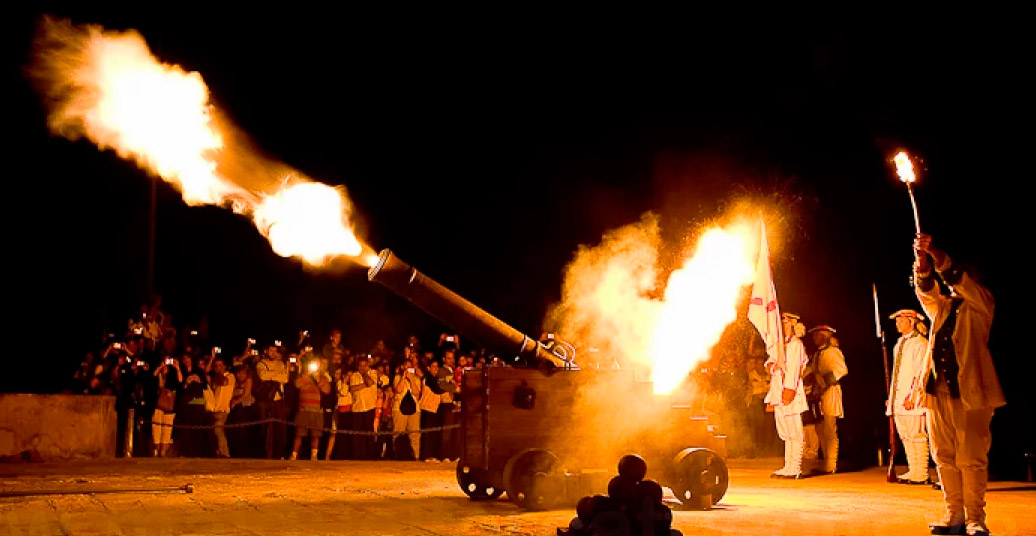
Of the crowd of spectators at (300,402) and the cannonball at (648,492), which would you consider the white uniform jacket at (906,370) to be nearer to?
the crowd of spectators at (300,402)

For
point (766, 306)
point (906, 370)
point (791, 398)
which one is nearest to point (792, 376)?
point (791, 398)

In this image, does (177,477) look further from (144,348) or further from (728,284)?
(728,284)

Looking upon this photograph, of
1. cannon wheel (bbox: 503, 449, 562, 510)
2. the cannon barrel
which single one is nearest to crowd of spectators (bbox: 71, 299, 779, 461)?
the cannon barrel

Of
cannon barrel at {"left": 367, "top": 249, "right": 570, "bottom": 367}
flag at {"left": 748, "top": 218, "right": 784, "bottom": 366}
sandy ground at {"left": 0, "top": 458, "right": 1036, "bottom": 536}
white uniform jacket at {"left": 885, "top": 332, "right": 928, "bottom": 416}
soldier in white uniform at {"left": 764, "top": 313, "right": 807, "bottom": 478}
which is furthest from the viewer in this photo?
soldier in white uniform at {"left": 764, "top": 313, "right": 807, "bottom": 478}

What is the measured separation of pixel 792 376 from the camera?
504 inches

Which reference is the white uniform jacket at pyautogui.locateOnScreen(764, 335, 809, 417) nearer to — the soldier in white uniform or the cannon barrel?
the soldier in white uniform

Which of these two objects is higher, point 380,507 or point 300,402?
Answer: point 300,402

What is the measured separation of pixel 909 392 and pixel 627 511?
25.8ft

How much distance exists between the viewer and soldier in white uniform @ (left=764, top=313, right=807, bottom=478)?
12.7 meters

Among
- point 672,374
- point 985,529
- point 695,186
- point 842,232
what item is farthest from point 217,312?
point 985,529

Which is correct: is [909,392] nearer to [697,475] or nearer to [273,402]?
[697,475]

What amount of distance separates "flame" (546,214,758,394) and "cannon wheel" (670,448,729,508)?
1.73 meters

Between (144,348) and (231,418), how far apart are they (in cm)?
199

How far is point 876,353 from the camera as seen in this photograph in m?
16.6
